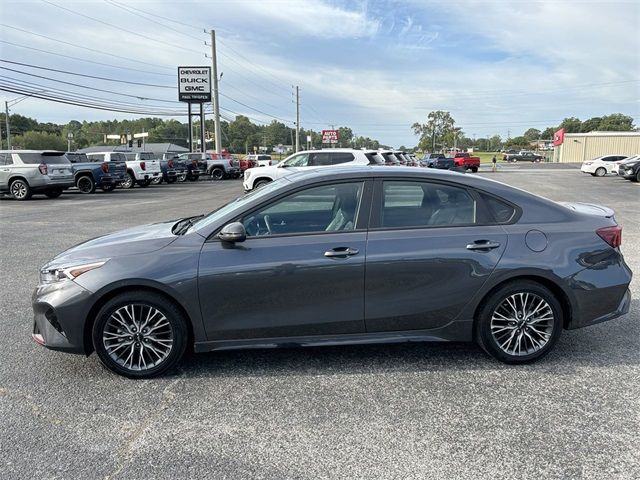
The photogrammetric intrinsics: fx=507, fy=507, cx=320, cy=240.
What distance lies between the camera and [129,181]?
85.7 feet

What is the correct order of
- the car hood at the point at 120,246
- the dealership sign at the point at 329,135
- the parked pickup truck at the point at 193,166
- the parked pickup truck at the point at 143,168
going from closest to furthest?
the car hood at the point at 120,246 → the parked pickup truck at the point at 143,168 → the parked pickup truck at the point at 193,166 → the dealership sign at the point at 329,135

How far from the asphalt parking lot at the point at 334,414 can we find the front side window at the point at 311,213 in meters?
1.09

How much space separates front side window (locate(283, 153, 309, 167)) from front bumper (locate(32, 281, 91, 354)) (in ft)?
45.0

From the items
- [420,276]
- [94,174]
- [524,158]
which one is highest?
[524,158]

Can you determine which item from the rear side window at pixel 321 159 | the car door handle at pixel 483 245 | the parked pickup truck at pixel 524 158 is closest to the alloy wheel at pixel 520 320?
the car door handle at pixel 483 245

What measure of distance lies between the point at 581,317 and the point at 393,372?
5.14 ft

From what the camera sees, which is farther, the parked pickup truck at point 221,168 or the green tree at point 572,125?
the green tree at point 572,125

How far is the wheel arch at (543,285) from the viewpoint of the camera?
3.90m

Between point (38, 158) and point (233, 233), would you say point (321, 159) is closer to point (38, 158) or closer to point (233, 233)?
point (38, 158)

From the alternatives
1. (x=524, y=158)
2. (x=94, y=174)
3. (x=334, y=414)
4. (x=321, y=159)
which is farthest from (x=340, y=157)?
(x=524, y=158)

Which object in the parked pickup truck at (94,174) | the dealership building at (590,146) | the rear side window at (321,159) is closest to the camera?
the rear side window at (321,159)

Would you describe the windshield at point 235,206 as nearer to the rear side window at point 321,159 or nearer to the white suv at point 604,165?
the rear side window at point 321,159

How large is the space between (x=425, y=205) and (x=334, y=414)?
1779 millimetres

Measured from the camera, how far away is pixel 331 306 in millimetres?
3787
